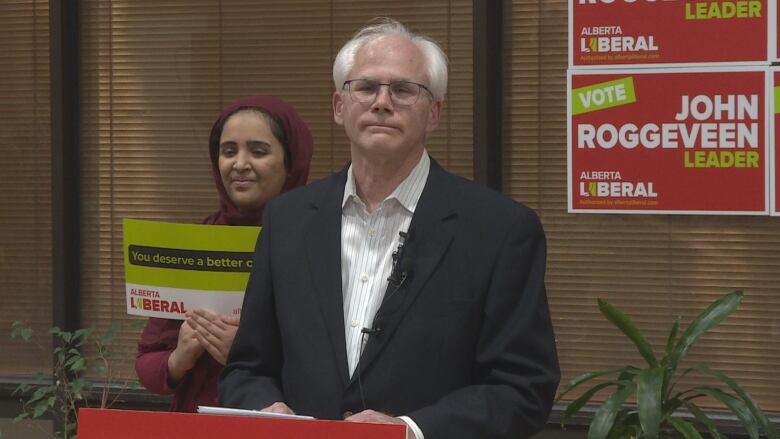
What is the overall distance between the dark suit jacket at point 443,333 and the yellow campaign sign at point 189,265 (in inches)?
22.3

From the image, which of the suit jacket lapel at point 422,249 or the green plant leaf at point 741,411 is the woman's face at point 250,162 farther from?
the green plant leaf at point 741,411

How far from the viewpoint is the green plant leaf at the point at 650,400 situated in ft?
14.5

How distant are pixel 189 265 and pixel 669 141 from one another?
255 centimetres

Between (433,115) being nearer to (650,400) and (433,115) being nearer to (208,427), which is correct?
(208,427)

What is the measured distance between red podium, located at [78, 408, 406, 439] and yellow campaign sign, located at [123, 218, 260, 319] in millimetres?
994

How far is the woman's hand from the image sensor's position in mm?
3629

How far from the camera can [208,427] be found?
2.65m

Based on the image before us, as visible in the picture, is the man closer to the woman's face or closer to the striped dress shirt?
the striped dress shirt

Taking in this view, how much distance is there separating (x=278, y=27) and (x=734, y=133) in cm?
213

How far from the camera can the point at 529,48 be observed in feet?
18.9

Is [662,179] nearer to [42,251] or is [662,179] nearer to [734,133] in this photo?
[734,133]

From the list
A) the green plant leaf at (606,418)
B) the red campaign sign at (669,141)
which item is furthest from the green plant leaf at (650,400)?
the red campaign sign at (669,141)

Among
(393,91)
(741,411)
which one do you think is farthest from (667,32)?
(393,91)

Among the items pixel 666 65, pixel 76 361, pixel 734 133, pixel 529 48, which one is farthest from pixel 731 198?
pixel 76 361
